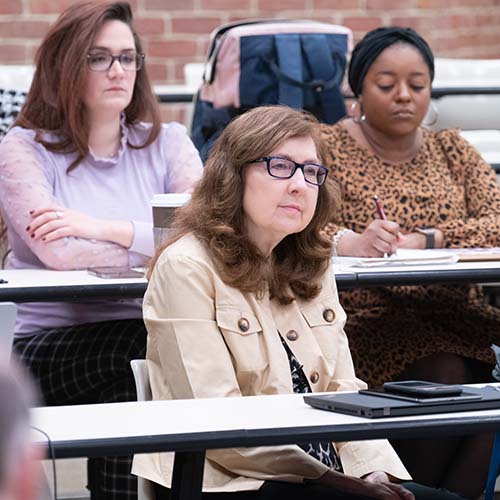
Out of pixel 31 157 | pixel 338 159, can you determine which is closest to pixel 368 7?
pixel 338 159

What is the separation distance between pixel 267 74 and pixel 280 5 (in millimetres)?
1127

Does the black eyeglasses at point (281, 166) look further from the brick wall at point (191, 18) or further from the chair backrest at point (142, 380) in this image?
the brick wall at point (191, 18)

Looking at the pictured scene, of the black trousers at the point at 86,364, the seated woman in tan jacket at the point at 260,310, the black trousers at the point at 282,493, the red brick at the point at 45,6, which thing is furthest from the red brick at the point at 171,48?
the black trousers at the point at 282,493

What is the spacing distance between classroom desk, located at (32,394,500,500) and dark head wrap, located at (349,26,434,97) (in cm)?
181

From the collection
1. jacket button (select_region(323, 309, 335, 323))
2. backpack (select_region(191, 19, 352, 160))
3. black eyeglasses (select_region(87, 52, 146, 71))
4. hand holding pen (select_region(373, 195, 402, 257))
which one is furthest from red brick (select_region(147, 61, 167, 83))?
jacket button (select_region(323, 309, 335, 323))

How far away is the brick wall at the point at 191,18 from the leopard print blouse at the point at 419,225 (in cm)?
174

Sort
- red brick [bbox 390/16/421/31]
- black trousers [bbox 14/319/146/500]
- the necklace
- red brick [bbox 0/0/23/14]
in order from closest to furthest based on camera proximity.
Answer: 1. black trousers [bbox 14/319/146/500]
2. the necklace
3. red brick [bbox 0/0/23/14]
4. red brick [bbox 390/16/421/31]

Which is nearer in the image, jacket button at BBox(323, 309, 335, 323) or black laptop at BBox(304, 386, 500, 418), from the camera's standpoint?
black laptop at BBox(304, 386, 500, 418)

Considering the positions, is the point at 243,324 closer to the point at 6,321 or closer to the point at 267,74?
the point at 6,321

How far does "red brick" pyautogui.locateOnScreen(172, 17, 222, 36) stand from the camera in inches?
195

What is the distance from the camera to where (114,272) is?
2.74m

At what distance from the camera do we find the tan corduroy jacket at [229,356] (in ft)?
6.15

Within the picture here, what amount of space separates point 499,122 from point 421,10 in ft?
3.84

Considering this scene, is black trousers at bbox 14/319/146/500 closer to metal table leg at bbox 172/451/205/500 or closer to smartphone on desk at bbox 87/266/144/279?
smartphone on desk at bbox 87/266/144/279
